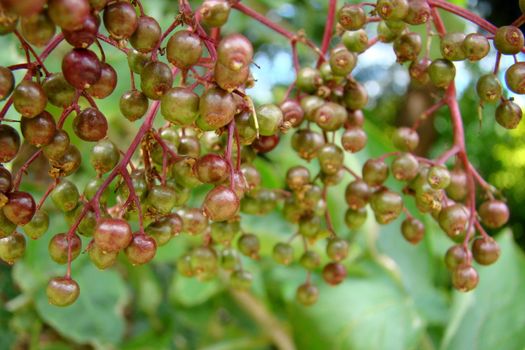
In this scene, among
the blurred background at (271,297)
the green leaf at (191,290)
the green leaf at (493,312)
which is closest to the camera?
the green leaf at (493,312)

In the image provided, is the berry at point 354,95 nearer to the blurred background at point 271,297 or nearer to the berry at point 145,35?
the berry at point 145,35

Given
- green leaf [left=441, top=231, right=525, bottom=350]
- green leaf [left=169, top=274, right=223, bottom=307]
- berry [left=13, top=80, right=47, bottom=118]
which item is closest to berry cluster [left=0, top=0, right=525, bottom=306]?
berry [left=13, top=80, right=47, bottom=118]

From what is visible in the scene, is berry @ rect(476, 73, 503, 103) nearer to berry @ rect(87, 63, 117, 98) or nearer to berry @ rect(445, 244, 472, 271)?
berry @ rect(445, 244, 472, 271)

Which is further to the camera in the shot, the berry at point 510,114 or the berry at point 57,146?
the berry at point 510,114

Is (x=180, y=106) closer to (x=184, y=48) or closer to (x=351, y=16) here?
(x=184, y=48)

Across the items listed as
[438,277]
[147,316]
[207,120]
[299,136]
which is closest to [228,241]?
[299,136]

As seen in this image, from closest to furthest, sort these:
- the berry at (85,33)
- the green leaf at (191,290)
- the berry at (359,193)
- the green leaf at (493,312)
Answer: the berry at (85,33)
the berry at (359,193)
the green leaf at (493,312)
the green leaf at (191,290)

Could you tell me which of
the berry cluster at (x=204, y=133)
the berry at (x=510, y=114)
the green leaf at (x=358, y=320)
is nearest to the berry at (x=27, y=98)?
the berry cluster at (x=204, y=133)

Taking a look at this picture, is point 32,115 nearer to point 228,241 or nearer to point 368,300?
point 228,241
